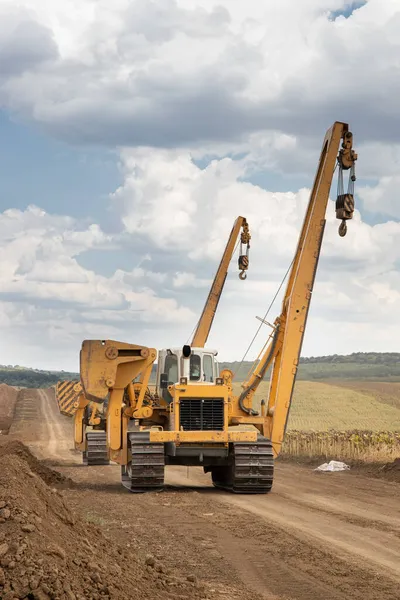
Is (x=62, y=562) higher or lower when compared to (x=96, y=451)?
lower

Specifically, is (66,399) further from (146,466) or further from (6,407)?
(6,407)

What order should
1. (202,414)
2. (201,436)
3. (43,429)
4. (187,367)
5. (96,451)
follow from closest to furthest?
(201,436) → (202,414) → (187,367) → (96,451) → (43,429)

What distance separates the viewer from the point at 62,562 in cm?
901

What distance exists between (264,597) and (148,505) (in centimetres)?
952

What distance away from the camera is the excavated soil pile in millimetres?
8250

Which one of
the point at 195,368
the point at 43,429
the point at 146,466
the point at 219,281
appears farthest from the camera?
the point at 43,429

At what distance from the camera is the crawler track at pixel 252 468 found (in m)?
22.7

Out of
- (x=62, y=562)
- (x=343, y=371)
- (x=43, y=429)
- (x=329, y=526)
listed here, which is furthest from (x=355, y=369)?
(x=62, y=562)

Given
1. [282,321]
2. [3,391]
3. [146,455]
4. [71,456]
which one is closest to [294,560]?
[146,455]

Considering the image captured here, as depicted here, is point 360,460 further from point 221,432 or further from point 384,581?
point 384,581

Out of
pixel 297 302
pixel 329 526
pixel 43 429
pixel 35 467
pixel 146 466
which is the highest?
pixel 297 302

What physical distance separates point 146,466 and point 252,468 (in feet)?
7.96

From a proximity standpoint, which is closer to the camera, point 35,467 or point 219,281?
point 35,467

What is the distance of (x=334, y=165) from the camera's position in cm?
2638
